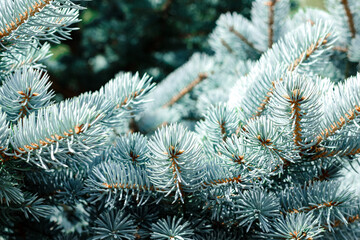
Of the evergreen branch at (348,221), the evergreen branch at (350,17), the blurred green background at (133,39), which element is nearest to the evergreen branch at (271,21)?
the evergreen branch at (350,17)

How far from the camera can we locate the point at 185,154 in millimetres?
430

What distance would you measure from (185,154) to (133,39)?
1429mm

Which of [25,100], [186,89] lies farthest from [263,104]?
[186,89]

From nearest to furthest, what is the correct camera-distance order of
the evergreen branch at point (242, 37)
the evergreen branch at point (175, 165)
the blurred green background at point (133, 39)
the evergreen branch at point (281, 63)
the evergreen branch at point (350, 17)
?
the evergreen branch at point (175, 165)
the evergreen branch at point (281, 63)
the evergreen branch at point (350, 17)
the evergreen branch at point (242, 37)
the blurred green background at point (133, 39)

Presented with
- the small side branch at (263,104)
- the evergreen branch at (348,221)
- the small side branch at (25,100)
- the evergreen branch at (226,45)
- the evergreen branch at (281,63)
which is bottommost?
the evergreen branch at (348,221)

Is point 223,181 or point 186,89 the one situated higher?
point 186,89

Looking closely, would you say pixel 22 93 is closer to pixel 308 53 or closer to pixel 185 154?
pixel 185 154

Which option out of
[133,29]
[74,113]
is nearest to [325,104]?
[74,113]

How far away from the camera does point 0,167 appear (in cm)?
44

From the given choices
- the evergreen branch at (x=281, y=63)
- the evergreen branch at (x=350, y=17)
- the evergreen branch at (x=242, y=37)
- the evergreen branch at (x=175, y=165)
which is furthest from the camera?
the evergreen branch at (x=242, y=37)

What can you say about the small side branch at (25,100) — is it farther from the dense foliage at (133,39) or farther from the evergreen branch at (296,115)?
the dense foliage at (133,39)

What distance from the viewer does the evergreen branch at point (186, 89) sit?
3.09 ft

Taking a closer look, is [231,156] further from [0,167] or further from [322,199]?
[0,167]

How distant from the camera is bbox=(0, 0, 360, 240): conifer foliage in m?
0.43
